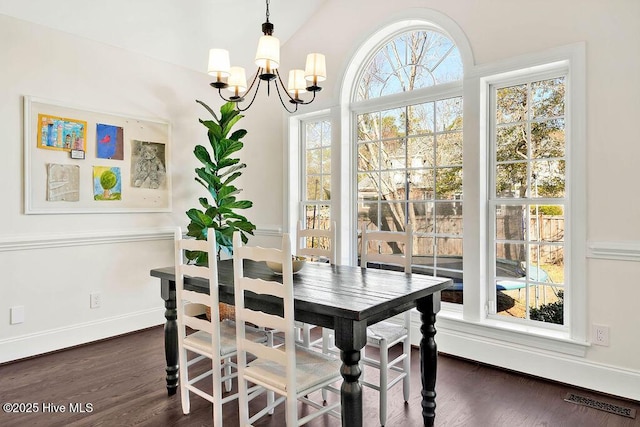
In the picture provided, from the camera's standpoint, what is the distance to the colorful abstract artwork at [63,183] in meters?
3.38

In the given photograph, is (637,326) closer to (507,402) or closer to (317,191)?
(507,402)

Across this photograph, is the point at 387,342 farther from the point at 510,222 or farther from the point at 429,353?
the point at 510,222

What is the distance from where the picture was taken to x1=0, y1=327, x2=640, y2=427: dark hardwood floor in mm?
2316

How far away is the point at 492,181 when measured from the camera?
10.4 feet

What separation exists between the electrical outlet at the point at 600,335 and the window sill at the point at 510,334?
6 centimetres

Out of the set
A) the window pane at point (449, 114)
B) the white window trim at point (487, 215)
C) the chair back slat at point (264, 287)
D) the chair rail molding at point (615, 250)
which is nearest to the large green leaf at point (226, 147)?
the window pane at point (449, 114)

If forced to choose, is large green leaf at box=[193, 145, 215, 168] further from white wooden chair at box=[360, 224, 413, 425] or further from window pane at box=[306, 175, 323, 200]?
white wooden chair at box=[360, 224, 413, 425]

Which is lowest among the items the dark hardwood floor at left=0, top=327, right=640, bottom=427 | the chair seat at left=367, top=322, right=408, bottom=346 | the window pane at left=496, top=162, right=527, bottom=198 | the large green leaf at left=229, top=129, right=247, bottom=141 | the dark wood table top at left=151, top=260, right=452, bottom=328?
the dark hardwood floor at left=0, top=327, right=640, bottom=427

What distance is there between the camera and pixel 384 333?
7.94 ft

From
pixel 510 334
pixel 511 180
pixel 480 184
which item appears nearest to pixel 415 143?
pixel 480 184

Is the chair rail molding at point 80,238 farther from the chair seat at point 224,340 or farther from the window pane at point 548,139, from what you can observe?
the window pane at point 548,139

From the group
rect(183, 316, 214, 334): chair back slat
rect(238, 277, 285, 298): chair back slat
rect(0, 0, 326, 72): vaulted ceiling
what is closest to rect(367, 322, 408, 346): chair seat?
rect(238, 277, 285, 298): chair back slat

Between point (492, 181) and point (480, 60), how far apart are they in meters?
0.94

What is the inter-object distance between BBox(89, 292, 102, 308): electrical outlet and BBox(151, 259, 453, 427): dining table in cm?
141
